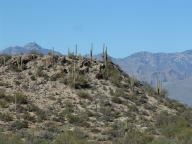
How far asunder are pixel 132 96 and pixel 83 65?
16.9ft

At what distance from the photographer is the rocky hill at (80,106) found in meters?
35.1

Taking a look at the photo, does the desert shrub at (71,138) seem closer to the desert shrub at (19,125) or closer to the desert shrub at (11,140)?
the desert shrub at (11,140)

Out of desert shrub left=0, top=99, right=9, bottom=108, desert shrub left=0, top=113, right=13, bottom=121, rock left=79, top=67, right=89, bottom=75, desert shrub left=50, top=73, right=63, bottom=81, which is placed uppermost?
rock left=79, top=67, right=89, bottom=75

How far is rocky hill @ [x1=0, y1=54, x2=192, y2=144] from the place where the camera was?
35.1 meters

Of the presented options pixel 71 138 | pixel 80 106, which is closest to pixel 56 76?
pixel 80 106

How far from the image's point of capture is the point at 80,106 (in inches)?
1718

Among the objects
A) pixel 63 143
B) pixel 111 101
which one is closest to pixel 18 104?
pixel 111 101

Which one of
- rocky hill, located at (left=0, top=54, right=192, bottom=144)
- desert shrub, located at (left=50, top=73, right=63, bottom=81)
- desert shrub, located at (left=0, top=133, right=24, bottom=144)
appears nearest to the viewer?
desert shrub, located at (left=0, top=133, right=24, bottom=144)

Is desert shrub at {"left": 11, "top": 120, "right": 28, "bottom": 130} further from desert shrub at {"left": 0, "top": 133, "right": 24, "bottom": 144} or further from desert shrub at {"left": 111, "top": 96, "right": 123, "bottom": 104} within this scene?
desert shrub at {"left": 111, "top": 96, "right": 123, "bottom": 104}

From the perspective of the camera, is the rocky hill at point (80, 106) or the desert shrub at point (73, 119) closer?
the rocky hill at point (80, 106)

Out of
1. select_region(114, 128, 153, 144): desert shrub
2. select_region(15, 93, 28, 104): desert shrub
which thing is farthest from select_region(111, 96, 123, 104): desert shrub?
select_region(114, 128, 153, 144): desert shrub

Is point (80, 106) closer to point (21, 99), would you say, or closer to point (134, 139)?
point (21, 99)

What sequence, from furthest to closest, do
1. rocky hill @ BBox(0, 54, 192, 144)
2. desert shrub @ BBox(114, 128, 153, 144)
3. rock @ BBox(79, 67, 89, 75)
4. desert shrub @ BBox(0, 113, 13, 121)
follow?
rock @ BBox(79, 67, 89, 75) → desert shrub @ BBox(0, 113, 13, 121) → rocky hill @ BBox(0, 54, 192, 144) → desert shrub @ BBox(114, 128, 153, 144)

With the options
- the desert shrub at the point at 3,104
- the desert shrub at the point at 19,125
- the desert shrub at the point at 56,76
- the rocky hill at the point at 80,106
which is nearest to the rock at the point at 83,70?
the rocky hill at the point at 80,106
